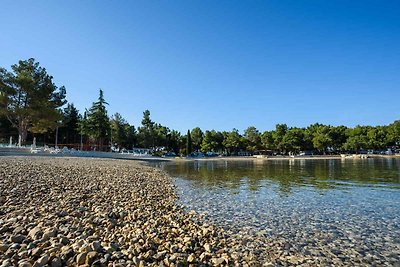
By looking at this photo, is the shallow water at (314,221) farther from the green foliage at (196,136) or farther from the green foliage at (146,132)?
the green foliage at (196,136)

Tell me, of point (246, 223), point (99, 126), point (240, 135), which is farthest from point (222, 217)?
point (240, 135)

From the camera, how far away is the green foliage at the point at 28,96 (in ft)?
130

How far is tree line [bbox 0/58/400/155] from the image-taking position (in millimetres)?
41062

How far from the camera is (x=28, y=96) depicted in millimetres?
41562

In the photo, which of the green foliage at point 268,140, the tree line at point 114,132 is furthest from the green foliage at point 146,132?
the green foliage at point 268,140

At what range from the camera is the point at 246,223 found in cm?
813

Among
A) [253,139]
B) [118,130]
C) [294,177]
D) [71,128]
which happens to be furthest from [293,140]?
[294,177]

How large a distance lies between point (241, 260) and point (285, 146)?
101490 mm

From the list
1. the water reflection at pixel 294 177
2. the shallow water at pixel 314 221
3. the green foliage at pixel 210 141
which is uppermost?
the green foliage at pixel 210 141

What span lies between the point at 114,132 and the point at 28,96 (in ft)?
131

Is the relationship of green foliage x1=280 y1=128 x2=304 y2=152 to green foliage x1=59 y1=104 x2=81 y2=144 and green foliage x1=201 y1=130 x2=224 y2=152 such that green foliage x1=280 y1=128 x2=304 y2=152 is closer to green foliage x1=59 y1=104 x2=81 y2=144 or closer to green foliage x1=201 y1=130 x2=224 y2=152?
green foliage x1=201 y1=130 x2=224 y2=152

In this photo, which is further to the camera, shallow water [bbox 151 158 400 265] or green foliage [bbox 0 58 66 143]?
green foliage [bbox 0 58 66 143]

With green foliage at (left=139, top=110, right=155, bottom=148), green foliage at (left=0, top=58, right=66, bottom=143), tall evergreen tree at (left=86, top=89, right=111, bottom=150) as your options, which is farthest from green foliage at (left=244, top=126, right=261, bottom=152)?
green foliage at (left=0, top=58, right=66, bottom=143)

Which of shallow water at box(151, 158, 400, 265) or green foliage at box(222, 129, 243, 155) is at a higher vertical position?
green foliage at box(222, 129, 243, 155)
